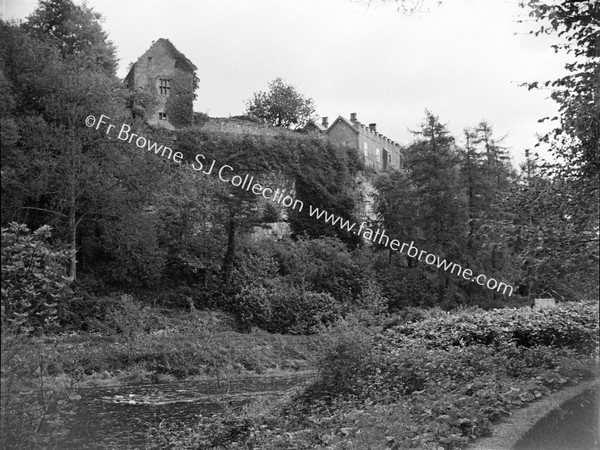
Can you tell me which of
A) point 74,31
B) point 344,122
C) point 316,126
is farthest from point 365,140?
point 74,31

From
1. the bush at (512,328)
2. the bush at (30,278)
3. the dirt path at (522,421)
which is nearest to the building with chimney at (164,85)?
the bush at (30,278)

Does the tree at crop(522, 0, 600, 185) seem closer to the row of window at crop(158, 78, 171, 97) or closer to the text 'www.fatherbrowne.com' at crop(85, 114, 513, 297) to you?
the text 'www.fatherbrowne.com' at crop(85, 114, 513, 297)

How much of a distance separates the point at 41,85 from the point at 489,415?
3467mm

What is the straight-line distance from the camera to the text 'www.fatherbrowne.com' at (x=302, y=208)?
3693 millimetres

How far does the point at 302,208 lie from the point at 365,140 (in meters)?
0.81

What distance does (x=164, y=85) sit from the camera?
385 cm

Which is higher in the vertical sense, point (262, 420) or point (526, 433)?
point (526, 433)

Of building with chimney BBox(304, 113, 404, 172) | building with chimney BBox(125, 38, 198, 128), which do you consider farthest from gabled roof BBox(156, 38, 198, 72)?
building with chimney BBox(304, 113, 404, 172)

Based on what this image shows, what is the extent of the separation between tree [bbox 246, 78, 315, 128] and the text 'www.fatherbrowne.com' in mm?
417

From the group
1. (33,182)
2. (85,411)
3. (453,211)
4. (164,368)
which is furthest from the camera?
(453,211)

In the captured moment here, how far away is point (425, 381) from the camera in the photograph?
5590 millimetres

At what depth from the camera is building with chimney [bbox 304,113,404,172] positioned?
490 centimetres

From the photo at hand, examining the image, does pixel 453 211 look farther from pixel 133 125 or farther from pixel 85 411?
pixel 85 411

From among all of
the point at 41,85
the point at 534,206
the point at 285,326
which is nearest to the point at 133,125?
the point at 41,85
